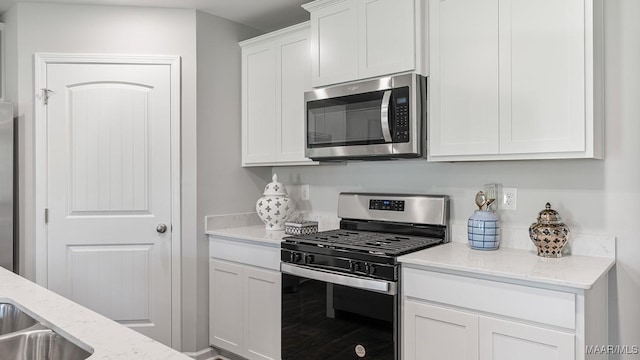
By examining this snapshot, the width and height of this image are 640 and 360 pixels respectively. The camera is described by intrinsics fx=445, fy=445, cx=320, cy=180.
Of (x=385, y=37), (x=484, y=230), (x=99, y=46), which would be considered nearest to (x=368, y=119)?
(x=385, y=37)

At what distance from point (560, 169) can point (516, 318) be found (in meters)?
0.82

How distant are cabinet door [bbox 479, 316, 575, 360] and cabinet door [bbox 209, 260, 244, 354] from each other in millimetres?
1545

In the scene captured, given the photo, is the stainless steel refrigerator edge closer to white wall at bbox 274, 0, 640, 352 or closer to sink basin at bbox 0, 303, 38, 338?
sink basin at bbox 0, 303, 38, 338

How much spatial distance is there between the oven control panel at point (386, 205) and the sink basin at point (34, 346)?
186 cm

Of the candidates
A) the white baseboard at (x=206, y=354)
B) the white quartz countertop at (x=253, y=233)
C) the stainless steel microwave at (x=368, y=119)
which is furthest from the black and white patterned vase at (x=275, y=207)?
the white baseboard at (x=206, y=354)

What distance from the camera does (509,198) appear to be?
2.28 metres

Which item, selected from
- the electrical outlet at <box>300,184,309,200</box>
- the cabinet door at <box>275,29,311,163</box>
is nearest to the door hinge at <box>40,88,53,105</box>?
the cabinet door at <box>275,29,311,163</box>

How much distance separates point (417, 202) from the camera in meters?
2.52

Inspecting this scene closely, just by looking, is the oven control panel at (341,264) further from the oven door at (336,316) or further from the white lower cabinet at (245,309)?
the white lower cabinet at (245,309)

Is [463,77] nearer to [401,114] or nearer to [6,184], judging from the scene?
[401,114]

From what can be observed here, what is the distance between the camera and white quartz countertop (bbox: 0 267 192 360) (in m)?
0.97

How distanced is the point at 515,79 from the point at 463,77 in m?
0.24

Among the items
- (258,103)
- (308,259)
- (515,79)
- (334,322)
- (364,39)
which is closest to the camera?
(515,79)

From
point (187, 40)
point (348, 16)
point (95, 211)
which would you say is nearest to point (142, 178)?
point (95, 211)
